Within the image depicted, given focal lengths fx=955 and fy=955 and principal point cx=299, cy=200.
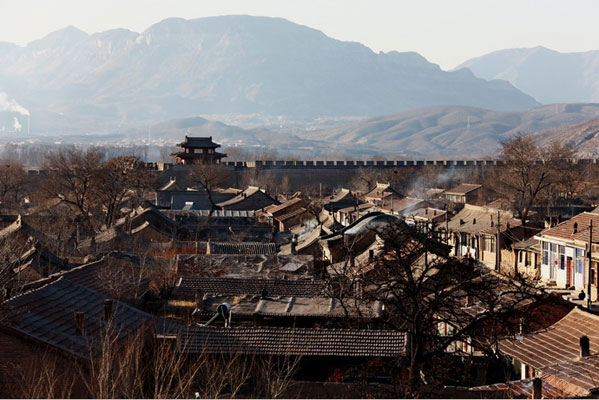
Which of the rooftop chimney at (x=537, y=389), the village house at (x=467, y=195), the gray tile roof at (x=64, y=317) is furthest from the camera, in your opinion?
the village house at (x=467, y=195)

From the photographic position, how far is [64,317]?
36.0ft

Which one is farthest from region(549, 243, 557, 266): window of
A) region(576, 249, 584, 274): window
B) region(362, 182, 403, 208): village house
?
region(362, 182, 403, 208): village house

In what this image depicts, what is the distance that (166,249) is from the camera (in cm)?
2761

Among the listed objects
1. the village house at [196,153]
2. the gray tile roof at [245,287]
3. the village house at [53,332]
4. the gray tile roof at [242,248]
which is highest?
the village house at [196,153]

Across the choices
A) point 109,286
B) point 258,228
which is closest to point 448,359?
point 109,286

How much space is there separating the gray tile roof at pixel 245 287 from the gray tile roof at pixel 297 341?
476cm

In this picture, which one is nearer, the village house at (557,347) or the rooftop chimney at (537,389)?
the rooftop chimney at (537,389)

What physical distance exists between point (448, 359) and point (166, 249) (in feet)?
58.3

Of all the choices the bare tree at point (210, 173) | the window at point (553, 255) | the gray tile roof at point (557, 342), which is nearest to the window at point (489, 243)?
the window at point (553, 255)

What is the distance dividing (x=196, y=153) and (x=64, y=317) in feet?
196

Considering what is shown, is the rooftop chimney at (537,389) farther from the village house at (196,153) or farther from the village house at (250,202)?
the village house at (196,153)

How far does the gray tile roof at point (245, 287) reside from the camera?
17.3 meters

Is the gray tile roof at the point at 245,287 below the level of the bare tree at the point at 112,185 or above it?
below

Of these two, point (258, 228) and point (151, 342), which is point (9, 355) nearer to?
point (151, 342)
